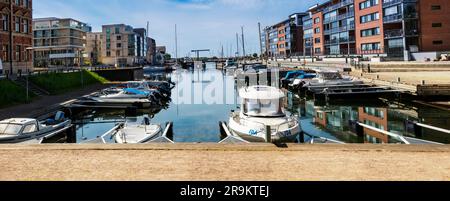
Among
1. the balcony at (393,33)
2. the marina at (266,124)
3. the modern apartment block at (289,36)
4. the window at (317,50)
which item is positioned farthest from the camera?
the modern apartment block at (289,36)

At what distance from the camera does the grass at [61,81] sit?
45906mm

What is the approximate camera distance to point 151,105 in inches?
1554

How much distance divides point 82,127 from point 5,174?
21.7 meters

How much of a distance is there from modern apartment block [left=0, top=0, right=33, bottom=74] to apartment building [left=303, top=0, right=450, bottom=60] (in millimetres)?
→ 73070

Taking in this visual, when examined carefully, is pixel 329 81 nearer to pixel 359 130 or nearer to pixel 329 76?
pixel 329 76

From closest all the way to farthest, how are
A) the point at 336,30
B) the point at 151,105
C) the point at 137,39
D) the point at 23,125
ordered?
the point at 23,125 → the point at 151,105 → the point at 336,30 → the point at 137,39

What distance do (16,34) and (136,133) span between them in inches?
1870

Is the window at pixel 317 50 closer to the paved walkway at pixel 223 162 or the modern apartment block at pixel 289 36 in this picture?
the modern apartment block at pixel 289 36

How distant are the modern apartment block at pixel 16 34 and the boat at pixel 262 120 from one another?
140 feet

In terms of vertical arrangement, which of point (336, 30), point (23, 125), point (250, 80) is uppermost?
point (336, 30)

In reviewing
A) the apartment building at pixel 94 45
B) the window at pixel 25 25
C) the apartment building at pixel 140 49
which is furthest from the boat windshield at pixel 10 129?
the apartment building at pixel 140 49
